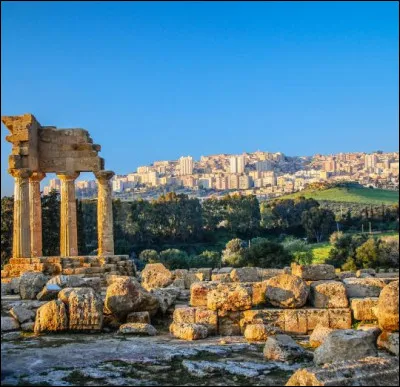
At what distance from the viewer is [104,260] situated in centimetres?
2392

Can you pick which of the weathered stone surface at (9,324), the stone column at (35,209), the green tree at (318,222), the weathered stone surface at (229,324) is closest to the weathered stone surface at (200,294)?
the weathered stone surface at (229,324)

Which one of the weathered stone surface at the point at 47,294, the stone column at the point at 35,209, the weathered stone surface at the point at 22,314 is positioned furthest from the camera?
the stone column at the point at 35,209

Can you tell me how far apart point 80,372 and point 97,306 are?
396 centimetres

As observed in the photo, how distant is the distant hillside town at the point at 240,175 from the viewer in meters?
86.3

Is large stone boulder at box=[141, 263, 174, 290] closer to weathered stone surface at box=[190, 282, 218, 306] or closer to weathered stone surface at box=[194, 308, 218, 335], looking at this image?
weathered stone surface at box=[190, 282, 218, 306]

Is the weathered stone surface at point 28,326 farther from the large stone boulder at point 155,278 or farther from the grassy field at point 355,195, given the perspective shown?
the grassy field at point 355,195

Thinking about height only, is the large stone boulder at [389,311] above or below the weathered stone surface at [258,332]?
above

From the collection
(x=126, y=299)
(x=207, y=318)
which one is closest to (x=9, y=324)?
(x=126, y=299)

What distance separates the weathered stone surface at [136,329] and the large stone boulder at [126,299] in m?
0.75

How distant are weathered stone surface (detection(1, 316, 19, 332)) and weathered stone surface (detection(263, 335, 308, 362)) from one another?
555cm

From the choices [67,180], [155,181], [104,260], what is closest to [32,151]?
[67,180]

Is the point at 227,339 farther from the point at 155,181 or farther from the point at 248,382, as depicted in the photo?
the point at 155,181

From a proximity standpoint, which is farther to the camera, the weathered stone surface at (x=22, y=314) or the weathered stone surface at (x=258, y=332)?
the weathered stone surface at (x=22, y=314)

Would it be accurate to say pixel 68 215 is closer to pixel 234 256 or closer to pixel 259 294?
pixel 259 294
